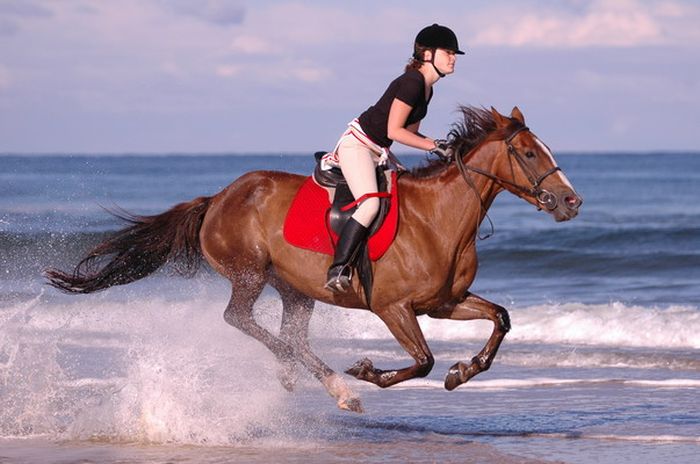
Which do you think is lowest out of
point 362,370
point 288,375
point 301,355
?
point 288,375

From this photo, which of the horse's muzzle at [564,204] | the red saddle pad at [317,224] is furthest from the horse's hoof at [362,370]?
the horse's muzzle at [564,204]

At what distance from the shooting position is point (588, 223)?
1292 inches

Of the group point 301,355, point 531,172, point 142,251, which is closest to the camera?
point 531,172

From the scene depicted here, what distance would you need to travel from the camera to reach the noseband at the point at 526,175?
781cm

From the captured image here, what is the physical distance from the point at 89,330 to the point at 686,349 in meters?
7.53

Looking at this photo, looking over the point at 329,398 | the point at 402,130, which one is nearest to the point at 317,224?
the point at 402,130

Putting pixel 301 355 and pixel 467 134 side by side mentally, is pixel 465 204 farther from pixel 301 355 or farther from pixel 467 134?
pixel 301 355

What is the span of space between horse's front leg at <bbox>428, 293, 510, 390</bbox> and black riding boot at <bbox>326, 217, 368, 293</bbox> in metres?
0.72

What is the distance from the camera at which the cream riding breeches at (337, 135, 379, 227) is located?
8.12m

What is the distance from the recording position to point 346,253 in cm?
810

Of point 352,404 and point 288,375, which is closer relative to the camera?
point 352,404

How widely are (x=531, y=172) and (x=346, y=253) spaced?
4.56 feet

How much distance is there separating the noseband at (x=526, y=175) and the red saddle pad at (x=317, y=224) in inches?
20.9

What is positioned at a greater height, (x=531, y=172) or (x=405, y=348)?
(x=531, y=172)
